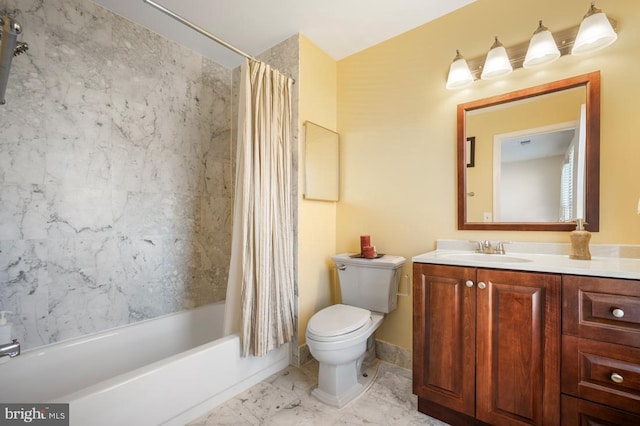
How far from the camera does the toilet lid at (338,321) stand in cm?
153

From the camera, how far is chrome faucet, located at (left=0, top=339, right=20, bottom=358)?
1.33m

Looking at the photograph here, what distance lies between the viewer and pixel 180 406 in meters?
1.37

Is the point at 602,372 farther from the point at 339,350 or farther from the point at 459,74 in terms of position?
the point at 459,74

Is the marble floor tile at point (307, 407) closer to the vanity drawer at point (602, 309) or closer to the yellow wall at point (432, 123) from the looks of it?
the yellow wall at point (432, 123)

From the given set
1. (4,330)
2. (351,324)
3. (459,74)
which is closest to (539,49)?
(459,74)

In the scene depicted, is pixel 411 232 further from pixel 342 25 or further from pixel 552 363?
pixel 342 25

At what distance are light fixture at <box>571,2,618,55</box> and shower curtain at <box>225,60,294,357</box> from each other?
1734mm

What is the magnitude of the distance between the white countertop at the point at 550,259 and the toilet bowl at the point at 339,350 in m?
0.55

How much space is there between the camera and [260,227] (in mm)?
1731

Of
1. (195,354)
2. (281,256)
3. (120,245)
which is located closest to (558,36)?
(281,256)

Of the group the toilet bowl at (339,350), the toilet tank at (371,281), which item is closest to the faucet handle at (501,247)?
the toilet tank at (371,281)

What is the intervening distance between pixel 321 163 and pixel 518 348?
1662mm

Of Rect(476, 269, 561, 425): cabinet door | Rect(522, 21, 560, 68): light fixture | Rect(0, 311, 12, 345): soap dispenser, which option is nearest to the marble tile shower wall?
Rect(0, 311, 12, 345): soap dispenser

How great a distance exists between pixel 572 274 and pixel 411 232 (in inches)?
38.0
